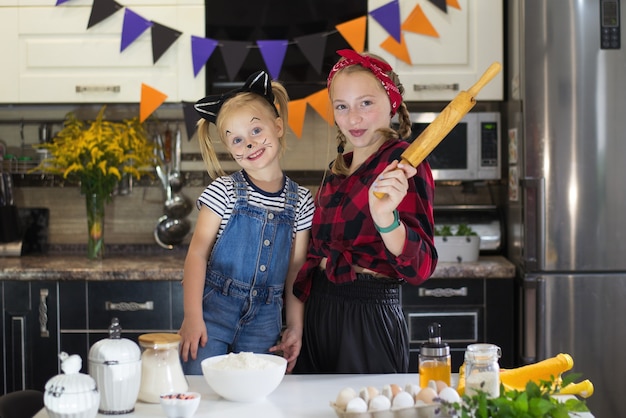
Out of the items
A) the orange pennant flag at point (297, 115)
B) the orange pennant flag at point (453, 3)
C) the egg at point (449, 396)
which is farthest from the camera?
the orange pennant flag at point (297, 115)

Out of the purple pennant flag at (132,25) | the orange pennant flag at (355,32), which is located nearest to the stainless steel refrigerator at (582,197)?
the orange pennant flag at (355,32)

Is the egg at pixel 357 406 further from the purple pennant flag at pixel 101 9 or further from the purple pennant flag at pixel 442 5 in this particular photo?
the purple pennant flag at pixel 101 9

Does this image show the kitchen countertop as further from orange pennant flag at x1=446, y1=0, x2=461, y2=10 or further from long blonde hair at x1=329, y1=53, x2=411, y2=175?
long blonde hair at x1=329, y1=53, x2=411, y2=175

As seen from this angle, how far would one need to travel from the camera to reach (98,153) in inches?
134

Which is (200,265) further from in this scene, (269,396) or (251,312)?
(269,396)

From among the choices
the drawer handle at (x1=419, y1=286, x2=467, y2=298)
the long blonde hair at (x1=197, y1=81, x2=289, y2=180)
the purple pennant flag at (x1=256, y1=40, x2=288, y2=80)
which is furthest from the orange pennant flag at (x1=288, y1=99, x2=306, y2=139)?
the long blonde hair at (x1=197, y1=81, x2=289, y2=180)

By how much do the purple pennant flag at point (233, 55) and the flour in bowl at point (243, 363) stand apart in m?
2.00

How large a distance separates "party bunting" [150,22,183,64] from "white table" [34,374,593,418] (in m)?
1.96

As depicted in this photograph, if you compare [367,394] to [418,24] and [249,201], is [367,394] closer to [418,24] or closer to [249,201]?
[249,201]

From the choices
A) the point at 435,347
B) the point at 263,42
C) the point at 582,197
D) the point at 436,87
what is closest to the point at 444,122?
the point at 435,347

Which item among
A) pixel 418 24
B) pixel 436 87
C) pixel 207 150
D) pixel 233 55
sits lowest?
pixel 207 150

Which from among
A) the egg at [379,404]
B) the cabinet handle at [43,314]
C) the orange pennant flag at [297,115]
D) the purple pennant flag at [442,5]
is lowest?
the cabinet handle at [43,314]

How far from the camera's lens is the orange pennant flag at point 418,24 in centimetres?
→ 339

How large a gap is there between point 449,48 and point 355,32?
37cm
